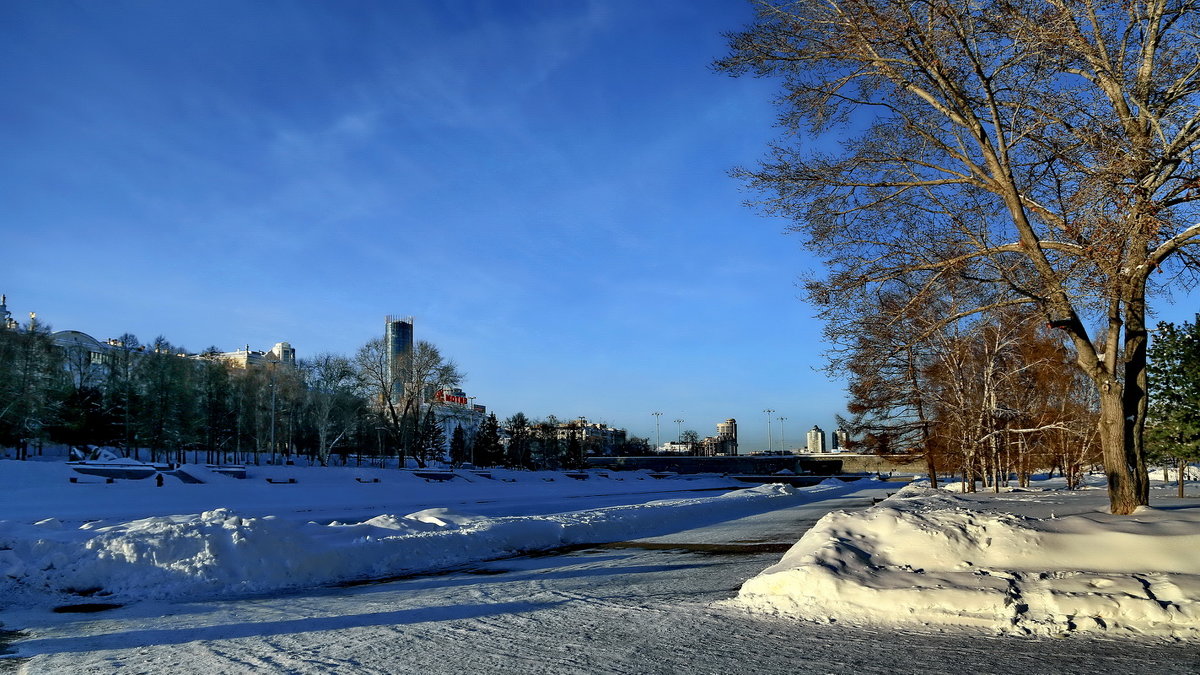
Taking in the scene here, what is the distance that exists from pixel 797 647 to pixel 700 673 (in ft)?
3.91

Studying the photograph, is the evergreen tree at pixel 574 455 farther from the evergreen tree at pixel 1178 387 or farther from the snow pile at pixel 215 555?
the snow pile at pixel 215 555

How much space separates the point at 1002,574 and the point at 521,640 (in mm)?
5008

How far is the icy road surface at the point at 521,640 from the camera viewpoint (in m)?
5.98

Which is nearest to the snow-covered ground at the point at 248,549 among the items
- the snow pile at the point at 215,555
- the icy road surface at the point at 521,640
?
the snow pile at the point at 215,555

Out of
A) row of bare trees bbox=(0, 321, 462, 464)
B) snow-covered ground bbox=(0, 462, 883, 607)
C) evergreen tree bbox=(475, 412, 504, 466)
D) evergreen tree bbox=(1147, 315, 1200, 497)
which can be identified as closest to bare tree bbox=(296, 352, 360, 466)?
row of bare trees bbox=(0, 321, 462, 464)

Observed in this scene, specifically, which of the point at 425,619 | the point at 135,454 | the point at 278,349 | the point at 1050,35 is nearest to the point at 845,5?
the point at 1050,35

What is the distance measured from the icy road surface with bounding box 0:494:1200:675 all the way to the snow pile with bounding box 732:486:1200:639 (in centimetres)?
52

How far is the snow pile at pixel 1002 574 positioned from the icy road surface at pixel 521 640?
52 centimetres

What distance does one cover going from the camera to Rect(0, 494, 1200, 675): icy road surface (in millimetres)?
5977

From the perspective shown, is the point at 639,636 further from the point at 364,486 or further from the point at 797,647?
the point at 364,486

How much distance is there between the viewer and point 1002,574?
318 inches

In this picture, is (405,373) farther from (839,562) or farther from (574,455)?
(839,562)

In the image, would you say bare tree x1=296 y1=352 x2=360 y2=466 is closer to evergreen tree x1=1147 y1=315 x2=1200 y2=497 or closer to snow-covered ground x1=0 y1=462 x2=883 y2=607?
snow-covered ground x1=0 y1=462 x2=883 y2=607

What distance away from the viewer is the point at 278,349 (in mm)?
175500
